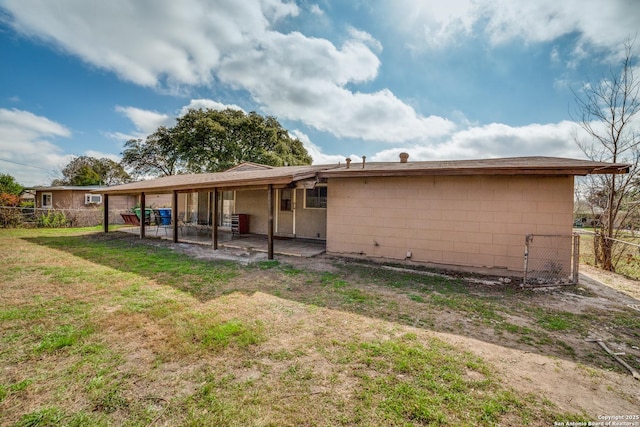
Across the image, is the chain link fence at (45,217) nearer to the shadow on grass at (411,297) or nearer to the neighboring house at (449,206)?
the shadow on grass at (411,297)

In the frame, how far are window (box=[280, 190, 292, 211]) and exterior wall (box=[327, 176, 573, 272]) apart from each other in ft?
10.4

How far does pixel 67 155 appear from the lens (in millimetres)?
32688

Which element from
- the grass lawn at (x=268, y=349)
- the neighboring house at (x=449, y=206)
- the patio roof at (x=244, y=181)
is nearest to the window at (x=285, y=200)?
the patio roof at (x=244, y=181)

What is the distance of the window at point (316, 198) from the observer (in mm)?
9656

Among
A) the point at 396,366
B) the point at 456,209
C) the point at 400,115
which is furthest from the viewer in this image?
the point at 400,115

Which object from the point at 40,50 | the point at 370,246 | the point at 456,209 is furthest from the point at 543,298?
the point at 40,50

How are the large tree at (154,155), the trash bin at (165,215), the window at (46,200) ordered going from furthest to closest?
1. the large tree at (154,155)
2. the window at (46,200)
3. the trash bin at (165,215)

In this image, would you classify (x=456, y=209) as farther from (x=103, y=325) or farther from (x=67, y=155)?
(x=67, y=155)

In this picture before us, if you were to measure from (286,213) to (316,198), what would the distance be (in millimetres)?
1559

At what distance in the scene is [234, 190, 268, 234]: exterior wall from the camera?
11234 millimetres

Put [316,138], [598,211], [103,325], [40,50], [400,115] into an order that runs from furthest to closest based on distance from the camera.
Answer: [316,138], [400,115], [40,50], [598,211], [103,325]

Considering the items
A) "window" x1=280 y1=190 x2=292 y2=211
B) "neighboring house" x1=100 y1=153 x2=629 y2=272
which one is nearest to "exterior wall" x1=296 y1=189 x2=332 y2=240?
"window" x1=280 y1=190 x2=292 y2=211

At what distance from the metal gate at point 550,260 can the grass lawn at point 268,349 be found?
1.15 metres

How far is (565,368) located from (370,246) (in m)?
4.79
